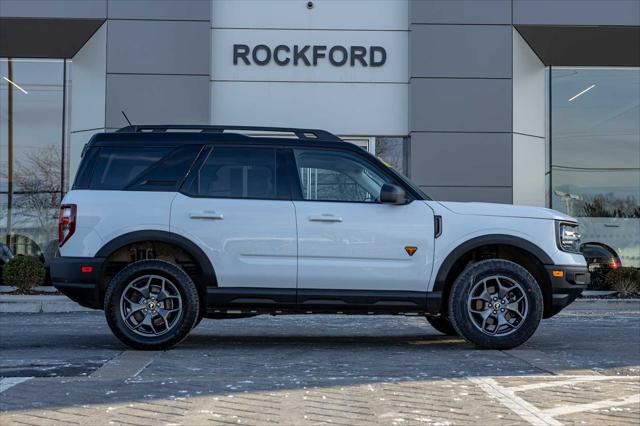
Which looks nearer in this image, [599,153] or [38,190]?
[38,190]

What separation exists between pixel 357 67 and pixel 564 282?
36.6 ft

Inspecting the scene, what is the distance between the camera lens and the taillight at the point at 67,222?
8.43 meters

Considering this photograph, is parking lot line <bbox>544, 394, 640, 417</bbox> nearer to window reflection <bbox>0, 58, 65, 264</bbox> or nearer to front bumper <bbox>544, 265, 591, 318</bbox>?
front bumper <bbox>544, 265, 591, 318</bbox>

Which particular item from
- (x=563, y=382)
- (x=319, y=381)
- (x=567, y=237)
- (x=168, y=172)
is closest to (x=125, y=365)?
(x=319, y=381)

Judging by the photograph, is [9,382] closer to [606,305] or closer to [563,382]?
[563,382]

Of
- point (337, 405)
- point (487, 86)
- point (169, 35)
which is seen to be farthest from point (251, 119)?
point (337, 405)

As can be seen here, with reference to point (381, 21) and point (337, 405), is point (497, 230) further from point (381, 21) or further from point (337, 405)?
point (381, 21)

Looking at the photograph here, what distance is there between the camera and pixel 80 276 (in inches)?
330

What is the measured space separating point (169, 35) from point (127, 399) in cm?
1393

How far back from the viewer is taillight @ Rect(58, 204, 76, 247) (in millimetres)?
8430

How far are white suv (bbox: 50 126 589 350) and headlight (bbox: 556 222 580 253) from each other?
0.17ft

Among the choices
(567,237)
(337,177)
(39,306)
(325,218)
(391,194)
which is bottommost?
(39,306)

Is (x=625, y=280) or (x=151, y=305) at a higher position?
(x=151, y=305)

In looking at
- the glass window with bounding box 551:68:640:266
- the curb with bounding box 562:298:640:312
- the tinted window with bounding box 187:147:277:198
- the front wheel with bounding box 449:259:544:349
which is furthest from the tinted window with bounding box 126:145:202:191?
the glass window with bounding box 551:68:640:266
